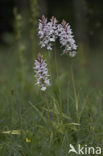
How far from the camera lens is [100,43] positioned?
19.3 m

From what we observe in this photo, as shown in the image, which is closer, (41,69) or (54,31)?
(41,69)

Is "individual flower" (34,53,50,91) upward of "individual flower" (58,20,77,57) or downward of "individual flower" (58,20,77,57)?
downward

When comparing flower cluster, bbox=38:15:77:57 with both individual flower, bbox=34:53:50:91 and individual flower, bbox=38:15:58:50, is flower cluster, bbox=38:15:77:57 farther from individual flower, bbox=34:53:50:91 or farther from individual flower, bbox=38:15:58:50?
individual flower, bbox=34:53:50:91

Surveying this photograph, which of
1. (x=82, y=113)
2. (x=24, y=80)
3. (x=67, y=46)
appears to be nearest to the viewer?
(x=67, y=46)

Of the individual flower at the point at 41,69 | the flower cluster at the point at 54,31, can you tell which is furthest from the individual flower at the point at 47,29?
the individual flower at the point at 41,69

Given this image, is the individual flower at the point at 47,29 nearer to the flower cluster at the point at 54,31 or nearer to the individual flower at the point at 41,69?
the flower cluster at the point at 54,31

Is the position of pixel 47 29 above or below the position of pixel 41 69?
above

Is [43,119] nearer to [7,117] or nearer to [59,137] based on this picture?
[59,137]

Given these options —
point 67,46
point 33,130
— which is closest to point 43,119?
point 33,130

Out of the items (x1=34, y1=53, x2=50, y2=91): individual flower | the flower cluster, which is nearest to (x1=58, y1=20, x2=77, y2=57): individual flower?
the flower cluster

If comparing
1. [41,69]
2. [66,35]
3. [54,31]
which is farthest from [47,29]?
[41,69]

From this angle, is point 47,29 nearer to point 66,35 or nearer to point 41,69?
point 66,35

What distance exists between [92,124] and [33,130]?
0.54m

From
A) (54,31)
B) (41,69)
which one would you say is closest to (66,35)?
(54,31)
